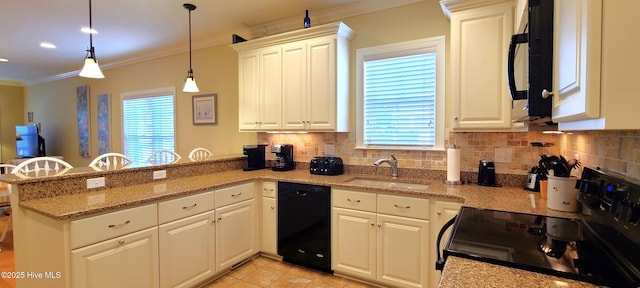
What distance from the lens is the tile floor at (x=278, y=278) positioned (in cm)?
259

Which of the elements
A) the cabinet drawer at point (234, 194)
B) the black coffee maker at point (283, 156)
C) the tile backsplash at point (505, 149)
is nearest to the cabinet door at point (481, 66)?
the tile backsplash at point (505, 149)

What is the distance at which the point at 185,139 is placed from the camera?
463cm

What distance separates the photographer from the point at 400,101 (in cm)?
301

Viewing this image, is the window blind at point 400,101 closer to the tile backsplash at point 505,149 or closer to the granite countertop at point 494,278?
the tile backsplash at point 505,149

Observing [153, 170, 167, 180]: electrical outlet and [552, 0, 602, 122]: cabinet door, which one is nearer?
[552, 0, 602, 122]: cabinet door

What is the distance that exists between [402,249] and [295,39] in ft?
7.37

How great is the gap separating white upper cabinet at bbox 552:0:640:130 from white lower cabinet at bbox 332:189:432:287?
5.47ft

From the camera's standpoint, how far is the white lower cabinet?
2.32 metres

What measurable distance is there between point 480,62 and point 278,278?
2.43 meters

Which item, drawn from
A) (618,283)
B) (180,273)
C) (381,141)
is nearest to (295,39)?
(381,141)

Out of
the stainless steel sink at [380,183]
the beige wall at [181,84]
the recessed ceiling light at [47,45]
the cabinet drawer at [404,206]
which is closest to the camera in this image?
the cabinet drawer at [404,206]

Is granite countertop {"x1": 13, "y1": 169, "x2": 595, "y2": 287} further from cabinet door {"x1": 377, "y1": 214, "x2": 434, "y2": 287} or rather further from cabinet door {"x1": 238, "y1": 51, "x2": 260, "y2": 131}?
cabinet door {"x1": 238, "y1": 51, "x2": 260, "y2": 131}

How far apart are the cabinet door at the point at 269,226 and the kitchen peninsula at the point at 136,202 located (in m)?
0.10

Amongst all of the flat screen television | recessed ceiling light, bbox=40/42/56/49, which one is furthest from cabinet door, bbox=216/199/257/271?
the flat screen television
